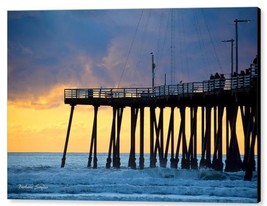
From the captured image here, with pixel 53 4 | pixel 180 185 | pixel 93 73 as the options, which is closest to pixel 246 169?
pixel 180 185

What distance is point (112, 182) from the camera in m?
13.5

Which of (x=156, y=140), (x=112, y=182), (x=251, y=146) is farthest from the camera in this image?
(x=156, y=140)

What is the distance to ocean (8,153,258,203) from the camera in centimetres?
1319

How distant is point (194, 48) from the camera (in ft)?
44.1

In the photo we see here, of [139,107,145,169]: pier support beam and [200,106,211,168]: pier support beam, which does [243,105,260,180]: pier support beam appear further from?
[139,107,145,169]: pier support beam

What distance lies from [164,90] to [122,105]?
2.03 feet

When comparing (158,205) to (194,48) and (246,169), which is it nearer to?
(246,169)

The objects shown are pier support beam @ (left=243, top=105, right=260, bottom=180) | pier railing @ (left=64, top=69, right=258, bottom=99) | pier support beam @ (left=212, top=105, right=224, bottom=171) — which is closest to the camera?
pier support beam @ (left=243, top=105, right=260, bottom=180)

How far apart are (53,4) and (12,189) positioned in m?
2.43

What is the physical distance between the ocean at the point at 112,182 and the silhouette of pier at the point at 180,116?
0.35 feet

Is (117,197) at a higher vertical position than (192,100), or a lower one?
lower
